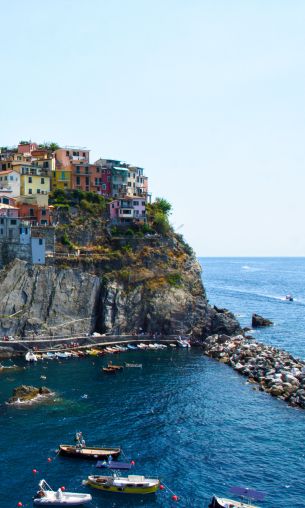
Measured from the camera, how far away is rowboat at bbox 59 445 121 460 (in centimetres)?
5275

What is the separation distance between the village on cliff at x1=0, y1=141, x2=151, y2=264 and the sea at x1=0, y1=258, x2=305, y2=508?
992 inches

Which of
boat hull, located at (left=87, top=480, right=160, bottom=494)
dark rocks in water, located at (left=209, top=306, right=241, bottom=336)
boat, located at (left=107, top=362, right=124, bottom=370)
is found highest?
dark rocks in water, located at (left=209, top=306, right=241, bottom=336)

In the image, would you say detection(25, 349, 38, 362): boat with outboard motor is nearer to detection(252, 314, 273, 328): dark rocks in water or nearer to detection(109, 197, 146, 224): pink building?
detection(109, 197, 146, 224): pink building

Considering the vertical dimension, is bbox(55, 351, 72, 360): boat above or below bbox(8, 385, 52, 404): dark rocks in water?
above

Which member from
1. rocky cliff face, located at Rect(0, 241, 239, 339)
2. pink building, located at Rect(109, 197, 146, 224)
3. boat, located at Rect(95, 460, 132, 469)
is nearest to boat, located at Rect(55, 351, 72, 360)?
rocky cliff face, located at Rect(0, 241, 239, 339)

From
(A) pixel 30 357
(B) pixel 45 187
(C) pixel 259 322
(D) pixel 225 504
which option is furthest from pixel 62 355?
(C) pixel 259 322

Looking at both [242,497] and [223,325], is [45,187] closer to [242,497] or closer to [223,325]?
[223,325]

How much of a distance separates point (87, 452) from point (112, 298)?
52.4 m

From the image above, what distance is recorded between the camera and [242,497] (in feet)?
150

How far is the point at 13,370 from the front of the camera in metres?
83.4

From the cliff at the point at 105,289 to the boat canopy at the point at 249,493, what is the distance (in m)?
58.2

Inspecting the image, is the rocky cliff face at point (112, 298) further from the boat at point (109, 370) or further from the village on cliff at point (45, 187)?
the boat at point (109, 370)

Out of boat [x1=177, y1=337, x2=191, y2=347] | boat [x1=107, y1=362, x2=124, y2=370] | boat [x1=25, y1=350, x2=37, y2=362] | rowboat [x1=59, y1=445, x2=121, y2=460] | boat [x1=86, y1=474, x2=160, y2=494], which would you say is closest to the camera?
boat [x1=86, y1=474, x2=160, y2=494]

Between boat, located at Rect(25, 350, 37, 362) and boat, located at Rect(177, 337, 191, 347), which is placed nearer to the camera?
boat, located at Rect(25, 350, 37, 362)
